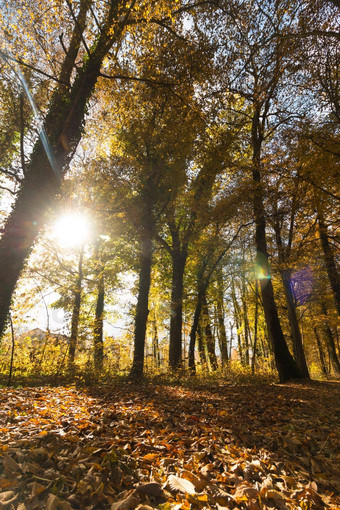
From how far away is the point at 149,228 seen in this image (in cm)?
1027

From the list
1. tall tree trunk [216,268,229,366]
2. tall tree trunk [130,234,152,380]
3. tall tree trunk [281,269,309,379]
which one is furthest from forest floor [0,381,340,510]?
tall tree trunk [216,268,229,366]

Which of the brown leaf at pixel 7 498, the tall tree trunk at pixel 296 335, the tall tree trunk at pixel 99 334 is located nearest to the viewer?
the brown leaf at pixel 7 498

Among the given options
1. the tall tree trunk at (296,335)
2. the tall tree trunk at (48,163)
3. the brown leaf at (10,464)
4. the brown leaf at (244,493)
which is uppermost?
the tall tree trunk at (48,163)

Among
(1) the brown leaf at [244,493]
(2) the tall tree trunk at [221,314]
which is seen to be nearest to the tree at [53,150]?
(1) the brown leaf at [244,493]

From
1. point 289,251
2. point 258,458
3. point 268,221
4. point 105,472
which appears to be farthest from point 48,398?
point 268,221

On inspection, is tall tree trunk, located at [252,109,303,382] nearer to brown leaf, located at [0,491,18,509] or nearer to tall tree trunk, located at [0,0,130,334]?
tall tree trunk, located at [0,0,130,334]

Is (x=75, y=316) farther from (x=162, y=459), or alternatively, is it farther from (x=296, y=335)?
(x=162, y=459)

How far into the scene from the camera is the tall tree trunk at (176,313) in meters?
12.2

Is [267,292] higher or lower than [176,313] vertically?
higher

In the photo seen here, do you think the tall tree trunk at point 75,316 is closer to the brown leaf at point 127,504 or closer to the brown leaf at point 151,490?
the brown leaf at point 151,490

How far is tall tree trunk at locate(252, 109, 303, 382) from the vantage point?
9484 mm

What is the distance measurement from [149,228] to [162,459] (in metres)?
8.56

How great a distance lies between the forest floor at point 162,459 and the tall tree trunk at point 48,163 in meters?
2.78

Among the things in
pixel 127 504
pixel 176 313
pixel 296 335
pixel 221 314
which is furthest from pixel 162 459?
pixel 221 314
